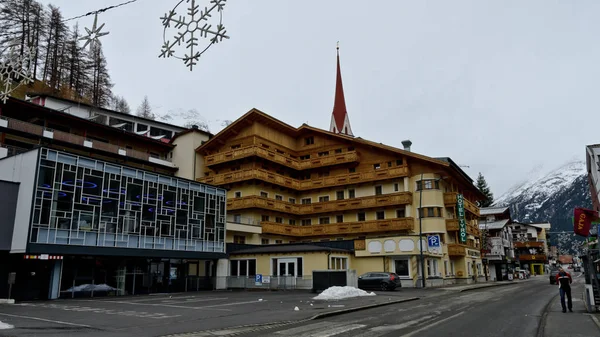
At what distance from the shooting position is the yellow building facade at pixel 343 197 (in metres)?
43.5

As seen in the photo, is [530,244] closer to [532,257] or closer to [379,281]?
[532,257]

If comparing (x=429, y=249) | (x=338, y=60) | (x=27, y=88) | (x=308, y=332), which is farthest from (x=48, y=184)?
(x=338, y=60)

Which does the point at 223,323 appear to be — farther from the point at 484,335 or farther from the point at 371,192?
the point at 371,192

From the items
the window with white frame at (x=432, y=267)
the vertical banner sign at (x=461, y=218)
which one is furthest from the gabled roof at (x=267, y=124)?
the window with white frame at (x=432, y=267)

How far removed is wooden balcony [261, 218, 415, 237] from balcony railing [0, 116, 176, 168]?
55.9 feet

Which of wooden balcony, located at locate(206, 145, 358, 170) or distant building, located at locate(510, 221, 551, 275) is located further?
distant building, located at locate(510, 221, 551, 275)

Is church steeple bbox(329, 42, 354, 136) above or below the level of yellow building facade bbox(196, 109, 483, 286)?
above

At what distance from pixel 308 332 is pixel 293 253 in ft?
89.3

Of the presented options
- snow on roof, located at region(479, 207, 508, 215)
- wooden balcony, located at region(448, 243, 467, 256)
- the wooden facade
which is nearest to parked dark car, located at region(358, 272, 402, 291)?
the wooden facade

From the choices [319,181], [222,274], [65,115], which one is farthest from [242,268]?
[65,115]

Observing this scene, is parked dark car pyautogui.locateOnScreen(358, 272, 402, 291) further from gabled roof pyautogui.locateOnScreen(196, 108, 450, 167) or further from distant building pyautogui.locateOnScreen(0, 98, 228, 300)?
gabled roof pyautogui.locateOnScreen(196, 108, 450, 167)

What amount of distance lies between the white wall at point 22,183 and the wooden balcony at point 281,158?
24.3 meters

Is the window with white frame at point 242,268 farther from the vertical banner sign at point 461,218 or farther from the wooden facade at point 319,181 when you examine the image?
the vertical banner sign at point 461,218

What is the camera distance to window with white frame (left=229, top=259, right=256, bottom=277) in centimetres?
4219
